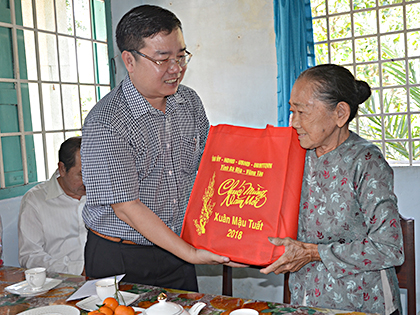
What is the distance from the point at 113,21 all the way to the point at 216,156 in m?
2.80

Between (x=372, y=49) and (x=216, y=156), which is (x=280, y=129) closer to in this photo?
(x=216, y=156)

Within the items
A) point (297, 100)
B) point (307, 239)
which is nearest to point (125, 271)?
point (307, 239)

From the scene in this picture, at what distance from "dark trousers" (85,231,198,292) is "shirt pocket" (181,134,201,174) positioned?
14.7 inches

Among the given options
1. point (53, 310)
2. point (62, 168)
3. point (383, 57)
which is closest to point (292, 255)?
point (53, 310)

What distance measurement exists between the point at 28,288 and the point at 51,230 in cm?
111

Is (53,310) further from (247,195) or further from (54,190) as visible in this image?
(54,190)

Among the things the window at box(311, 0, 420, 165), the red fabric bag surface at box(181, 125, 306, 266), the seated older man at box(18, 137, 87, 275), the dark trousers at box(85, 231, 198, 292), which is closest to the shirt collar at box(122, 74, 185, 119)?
the red fabric bag surface at box(181, 125, 306, 266)

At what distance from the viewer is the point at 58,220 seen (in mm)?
2572

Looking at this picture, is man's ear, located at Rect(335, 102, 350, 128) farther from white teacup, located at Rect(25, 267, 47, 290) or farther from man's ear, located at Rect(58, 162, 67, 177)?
man's ear, located at Rect(58, 162, 67, 177)

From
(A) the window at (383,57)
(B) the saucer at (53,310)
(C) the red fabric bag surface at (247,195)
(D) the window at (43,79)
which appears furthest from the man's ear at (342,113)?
(D) the window at (43,79)

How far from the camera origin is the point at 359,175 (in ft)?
4.66

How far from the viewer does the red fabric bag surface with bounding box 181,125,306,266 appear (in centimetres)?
137

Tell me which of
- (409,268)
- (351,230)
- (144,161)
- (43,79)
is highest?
(43,79)

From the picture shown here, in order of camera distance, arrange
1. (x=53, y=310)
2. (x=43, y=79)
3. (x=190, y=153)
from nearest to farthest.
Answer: (x=53, y=310), (x=190, y=153), (x=43, y=79)
